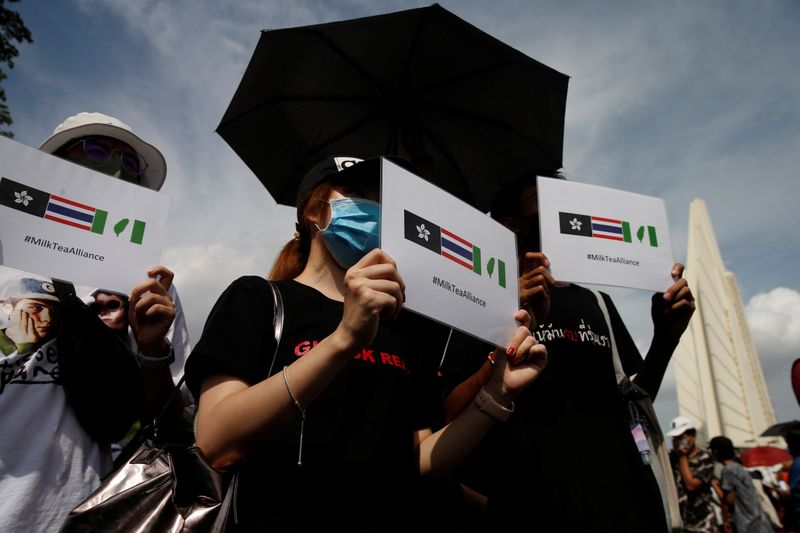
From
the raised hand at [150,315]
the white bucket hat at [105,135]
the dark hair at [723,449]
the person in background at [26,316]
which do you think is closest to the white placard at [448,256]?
the raised hand at [150,315]

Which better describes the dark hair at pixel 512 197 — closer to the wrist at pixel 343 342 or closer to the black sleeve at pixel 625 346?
the black sleeve at pixel 625 346

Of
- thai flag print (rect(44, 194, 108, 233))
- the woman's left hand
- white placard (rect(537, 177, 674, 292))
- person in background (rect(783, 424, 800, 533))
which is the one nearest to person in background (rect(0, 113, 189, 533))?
thai flag print (rect(44, 194, 108, 233))

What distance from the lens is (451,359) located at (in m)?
2.21

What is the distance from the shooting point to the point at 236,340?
144 cm

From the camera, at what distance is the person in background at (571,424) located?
1934mm

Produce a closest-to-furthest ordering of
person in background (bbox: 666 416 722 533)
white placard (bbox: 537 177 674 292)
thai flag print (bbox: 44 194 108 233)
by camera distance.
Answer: thai flag print (bbox: 44 194 108 233) → white placard (bbox: 537 177 674 292) → person in background (bbox: 666 416 722 533)

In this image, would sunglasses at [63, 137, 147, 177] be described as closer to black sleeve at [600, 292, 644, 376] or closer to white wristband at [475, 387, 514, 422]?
white wristband at [475, 387, 514, 422]

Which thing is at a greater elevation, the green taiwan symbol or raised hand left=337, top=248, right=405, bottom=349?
the green taiwan symbol

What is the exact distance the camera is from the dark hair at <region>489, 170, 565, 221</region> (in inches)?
102

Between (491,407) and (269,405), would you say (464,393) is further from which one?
(269,405)

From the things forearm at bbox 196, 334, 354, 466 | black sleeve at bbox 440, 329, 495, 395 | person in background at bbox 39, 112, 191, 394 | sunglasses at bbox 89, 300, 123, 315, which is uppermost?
person in background at bbox 39, 112, 191, 394

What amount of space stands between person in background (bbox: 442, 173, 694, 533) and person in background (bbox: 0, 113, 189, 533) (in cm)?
111

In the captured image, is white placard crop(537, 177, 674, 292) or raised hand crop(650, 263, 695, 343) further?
raised hand crop(650, 263, 695, 343)

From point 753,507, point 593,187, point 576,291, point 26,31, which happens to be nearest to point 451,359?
point 576,291
